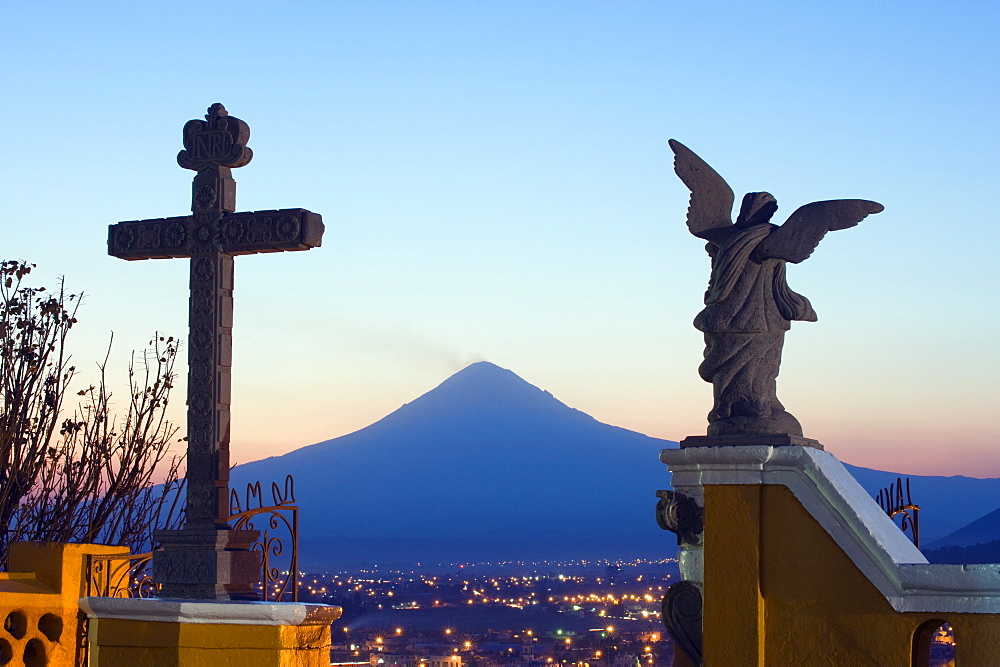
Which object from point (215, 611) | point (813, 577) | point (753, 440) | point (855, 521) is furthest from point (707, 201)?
point (215, 611)

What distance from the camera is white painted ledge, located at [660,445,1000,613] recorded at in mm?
5188

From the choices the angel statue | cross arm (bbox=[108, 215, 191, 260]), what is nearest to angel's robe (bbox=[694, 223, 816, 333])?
the angel statue

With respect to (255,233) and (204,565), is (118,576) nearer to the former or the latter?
(204,565)

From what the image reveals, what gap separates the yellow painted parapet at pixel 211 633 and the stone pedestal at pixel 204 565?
105 cm

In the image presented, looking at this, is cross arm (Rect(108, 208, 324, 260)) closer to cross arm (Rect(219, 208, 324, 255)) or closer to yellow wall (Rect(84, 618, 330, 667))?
cross arm (Rect(219, 208, 324, 255))

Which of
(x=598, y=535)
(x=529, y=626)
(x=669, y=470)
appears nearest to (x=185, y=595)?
(x=669, y=470)

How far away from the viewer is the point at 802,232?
5926mm

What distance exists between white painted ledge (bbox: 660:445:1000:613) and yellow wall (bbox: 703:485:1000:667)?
52 mm

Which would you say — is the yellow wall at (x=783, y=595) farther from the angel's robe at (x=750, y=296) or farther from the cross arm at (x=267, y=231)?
the cross arm at (x=267, y=231)

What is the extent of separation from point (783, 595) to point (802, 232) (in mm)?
1624

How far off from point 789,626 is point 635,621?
3787 centimetres

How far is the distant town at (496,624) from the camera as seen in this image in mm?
28609

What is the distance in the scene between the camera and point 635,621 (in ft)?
139

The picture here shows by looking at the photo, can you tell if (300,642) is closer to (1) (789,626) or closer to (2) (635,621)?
(1) (789,626)
